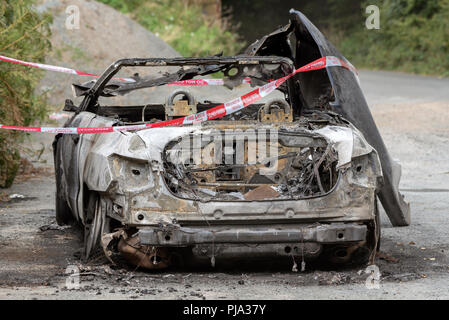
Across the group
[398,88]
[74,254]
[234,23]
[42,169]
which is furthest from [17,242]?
[234,23]

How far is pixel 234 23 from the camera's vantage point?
1827 inches

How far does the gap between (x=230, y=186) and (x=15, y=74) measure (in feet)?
14.6

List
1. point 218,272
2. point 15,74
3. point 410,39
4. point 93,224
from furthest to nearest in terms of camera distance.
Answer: point 410,39, point 15,74, point 93,224, point 218,272

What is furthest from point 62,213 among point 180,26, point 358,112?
point 180,26

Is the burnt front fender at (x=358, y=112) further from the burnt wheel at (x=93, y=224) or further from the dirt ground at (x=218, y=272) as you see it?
the burnt wheel at (x=93, y=224)

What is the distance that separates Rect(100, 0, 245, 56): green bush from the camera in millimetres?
26734

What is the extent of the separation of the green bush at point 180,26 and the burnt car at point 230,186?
Result: 18360mm

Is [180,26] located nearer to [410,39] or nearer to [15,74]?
[410,39]

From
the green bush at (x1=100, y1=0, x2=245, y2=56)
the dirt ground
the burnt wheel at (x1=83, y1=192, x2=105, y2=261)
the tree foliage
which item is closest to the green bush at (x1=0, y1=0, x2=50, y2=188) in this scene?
the dirt ground

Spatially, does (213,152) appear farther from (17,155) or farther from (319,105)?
(17,155)

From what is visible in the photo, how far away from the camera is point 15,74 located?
10.9 metres

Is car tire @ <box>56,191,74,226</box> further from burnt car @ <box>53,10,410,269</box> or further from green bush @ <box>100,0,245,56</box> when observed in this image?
green bush @ <box>100,0,245,56</box>

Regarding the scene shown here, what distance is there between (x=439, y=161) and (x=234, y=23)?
107 ft

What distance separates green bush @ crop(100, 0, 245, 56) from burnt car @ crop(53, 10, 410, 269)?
18360 mm
